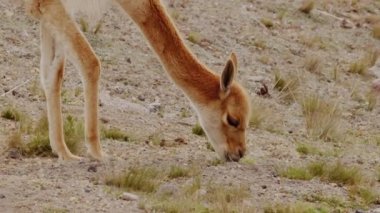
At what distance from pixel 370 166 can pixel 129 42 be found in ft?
15.4

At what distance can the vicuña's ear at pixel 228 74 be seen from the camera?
7.88 meters

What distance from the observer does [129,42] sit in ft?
42.5

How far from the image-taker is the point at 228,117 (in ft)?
26.6

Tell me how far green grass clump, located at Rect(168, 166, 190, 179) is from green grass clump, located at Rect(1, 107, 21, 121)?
1956mm

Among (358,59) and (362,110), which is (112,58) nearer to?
(362,110)

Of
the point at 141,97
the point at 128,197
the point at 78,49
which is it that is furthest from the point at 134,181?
the point at 141,97

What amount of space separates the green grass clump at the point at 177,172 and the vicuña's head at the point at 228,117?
1.88ft

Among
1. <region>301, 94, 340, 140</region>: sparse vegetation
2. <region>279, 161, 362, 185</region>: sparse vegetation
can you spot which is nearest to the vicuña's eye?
<region>279, 161, 362, 185</region>: sparse vegetation

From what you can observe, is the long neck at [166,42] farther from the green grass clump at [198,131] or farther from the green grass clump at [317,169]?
the green grass clump at [198,131]

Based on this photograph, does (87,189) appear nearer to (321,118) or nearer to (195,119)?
(195,119)

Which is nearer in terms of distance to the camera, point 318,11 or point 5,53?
point 5,53

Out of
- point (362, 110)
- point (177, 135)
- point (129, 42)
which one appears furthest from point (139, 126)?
point (362, 110)

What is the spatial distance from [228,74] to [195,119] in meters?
2.67

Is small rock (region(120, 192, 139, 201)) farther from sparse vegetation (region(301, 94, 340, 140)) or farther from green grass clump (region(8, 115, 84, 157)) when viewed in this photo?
sparse vegetation (region(301, 94, 340, 140))
